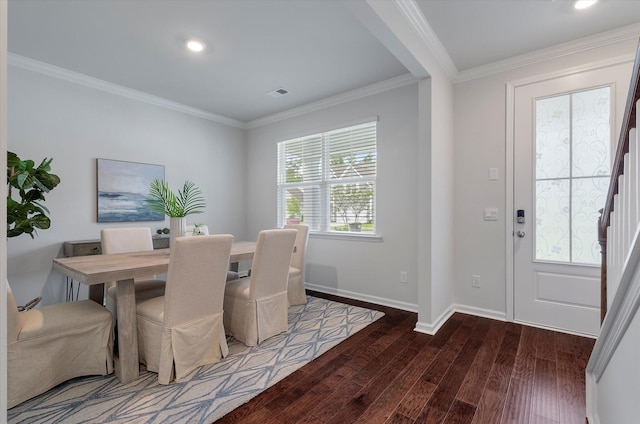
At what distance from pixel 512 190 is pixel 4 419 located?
347cm

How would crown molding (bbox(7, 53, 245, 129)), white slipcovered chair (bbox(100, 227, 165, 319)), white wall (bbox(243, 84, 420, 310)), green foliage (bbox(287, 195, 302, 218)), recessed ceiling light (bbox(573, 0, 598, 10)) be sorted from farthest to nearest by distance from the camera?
green foliage (bbox(287, 195, 302, 218)) < white wall (bbox(243, 84, 420, 310)) < crown molding (bbox(7, 53, 245, 129)) < white slipcovered chair (bbox(100, 227, 165, 319)) < recessed ceiling light (bbox(573, 0, 598, 10))

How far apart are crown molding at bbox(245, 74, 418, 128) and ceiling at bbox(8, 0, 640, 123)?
0.26 feet

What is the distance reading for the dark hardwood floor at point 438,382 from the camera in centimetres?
162

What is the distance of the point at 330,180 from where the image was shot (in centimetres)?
397

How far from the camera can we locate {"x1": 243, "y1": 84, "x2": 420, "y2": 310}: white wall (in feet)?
10.8

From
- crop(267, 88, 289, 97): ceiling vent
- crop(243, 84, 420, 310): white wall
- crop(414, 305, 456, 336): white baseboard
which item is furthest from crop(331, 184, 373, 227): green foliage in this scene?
crop(414, 305, 456, 336): white baseboard

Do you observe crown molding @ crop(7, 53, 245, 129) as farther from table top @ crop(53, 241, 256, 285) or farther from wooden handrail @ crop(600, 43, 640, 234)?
wooden handrail @ crop(600, 43, 640, 234)

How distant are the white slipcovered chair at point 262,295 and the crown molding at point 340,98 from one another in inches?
81.6

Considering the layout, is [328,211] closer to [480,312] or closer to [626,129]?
[480,312]

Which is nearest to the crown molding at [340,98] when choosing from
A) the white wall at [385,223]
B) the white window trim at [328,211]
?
the white wall at [385,223]

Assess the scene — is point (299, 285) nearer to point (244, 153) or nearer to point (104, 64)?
point (244, 153)

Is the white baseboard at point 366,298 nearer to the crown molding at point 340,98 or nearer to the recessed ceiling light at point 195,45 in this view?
the crown molding at point 340,98

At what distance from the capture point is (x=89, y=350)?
1.91m

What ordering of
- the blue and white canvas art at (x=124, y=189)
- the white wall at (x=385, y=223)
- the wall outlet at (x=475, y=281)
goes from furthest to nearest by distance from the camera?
1. the blue and white canvas art at (x=124, y=189)
2. the white wall at (x=385, y=223)
3. the wall outlet at (x=475, y=281)
